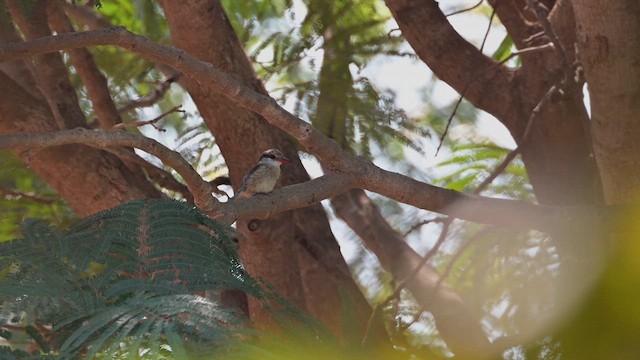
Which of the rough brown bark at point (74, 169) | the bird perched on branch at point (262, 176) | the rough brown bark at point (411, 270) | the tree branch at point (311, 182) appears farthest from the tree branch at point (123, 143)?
the rough brown bark at point (411, 270)

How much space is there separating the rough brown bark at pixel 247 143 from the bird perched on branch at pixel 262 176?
0.16 meters

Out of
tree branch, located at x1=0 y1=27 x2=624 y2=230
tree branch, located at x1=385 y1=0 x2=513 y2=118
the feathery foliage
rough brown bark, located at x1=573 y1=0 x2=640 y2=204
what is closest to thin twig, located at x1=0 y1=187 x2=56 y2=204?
tree branch, located at x1=0 y1=27 x2=624 y2=230

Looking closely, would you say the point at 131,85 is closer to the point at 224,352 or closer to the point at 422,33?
the point at 422,33

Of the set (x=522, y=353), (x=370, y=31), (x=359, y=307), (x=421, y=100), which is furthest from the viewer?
(x=421, y=100)

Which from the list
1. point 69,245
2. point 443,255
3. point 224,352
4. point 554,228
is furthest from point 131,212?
point 443,255

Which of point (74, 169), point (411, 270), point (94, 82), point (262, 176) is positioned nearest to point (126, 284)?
point (262, 176)

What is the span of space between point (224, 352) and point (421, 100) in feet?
21.1

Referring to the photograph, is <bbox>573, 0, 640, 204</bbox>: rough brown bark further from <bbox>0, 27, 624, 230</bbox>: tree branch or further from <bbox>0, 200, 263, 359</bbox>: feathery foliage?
<bbox>0, 200, 263, 359</bbox>: feathery foliage

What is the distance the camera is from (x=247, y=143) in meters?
5.50

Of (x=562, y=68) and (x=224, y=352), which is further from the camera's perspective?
(x=562, y=68)

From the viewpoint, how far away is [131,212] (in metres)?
2.83

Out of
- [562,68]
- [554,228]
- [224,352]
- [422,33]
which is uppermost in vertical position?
[422,33]

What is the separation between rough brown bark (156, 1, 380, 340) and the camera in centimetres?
532

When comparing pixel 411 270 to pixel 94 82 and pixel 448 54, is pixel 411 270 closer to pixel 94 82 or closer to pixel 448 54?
pixel 448 54
